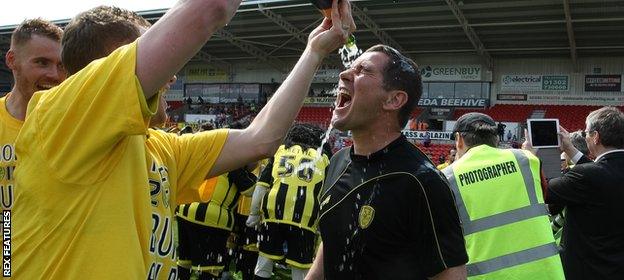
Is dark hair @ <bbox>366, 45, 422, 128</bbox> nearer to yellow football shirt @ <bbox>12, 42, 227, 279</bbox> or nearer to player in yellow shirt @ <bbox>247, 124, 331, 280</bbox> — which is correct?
yellow football shirt @ <bbox>12, 42, 227, 279</bbox>

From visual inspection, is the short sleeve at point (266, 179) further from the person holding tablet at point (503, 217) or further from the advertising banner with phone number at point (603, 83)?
the advertising banner with phone number at point (603, 83)

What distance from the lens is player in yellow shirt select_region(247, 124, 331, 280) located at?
608cm

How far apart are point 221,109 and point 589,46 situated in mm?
21005

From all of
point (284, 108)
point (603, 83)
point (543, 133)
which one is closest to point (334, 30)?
point (284, 108)

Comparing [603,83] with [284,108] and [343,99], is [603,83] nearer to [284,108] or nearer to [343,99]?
[343,99]

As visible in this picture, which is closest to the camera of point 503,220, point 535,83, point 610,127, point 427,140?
point 503,220

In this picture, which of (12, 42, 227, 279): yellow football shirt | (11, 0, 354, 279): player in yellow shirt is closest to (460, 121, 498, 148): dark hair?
(11, 0, 354, 279): player in yellow shirt

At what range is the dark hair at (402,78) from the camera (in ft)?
8.13

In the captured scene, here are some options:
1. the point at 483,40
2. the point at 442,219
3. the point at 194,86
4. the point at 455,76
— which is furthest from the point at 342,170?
the point at 194,86

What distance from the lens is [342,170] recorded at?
8.48 ft

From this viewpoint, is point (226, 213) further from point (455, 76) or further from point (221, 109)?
point (221, 109)

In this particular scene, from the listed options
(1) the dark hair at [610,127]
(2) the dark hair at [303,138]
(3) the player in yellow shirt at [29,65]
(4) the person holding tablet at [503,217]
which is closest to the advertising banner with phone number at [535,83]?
(2) the dark hair at [303,138]

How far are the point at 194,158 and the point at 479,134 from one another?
2.05 metres

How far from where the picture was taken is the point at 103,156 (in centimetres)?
144
